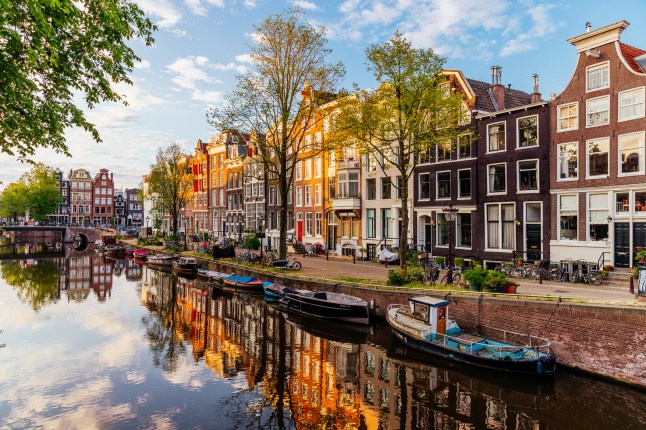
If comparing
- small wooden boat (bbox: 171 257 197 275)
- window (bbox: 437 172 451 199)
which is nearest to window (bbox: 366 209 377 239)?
window (bbox: 437 172 451 199)

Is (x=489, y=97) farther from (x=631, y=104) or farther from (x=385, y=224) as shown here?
(x=385, y=224)

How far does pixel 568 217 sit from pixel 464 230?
8.06 m

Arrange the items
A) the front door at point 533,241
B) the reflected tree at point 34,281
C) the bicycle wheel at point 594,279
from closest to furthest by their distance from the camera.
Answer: the bicycle wheel at point 594,279 < the front door at point 533,241 < the reflected tree at point 34,281

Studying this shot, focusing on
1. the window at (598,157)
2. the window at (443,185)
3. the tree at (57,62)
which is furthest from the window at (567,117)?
the tree at (57,62)

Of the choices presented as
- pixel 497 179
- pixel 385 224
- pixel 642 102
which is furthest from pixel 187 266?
pixel 642 102

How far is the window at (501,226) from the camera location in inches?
1232

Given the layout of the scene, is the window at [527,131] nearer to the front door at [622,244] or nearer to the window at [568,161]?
the window at [568,161]

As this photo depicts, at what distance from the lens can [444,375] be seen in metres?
17.7

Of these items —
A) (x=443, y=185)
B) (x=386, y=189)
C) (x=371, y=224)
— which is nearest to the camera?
(x=443, y=185)

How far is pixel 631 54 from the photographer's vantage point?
26.2 metres

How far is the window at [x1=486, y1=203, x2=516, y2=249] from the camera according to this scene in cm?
3128

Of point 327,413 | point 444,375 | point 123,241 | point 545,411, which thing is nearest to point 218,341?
point 327,413

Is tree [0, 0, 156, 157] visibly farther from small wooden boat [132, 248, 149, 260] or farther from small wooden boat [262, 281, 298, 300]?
small wooden boat [132, 248, 149, 260]

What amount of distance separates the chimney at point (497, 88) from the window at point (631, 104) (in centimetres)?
1017
